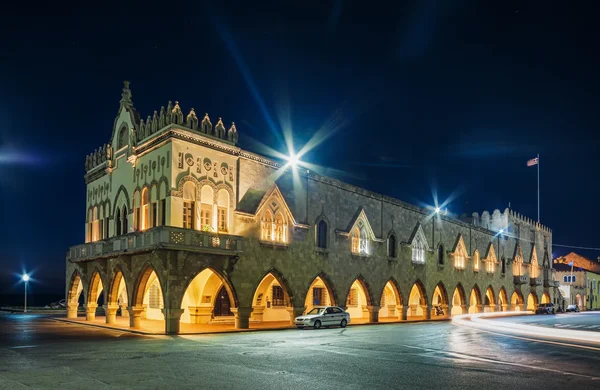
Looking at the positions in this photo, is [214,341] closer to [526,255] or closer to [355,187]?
[355,187]

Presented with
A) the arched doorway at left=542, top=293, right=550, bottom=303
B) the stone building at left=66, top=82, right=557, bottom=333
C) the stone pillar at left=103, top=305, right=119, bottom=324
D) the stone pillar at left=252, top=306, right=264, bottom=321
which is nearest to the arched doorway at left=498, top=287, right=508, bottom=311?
the arched doorway at left=542, top=293, right=550, bottom=303

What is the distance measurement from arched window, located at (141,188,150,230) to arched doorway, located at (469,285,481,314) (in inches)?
1451

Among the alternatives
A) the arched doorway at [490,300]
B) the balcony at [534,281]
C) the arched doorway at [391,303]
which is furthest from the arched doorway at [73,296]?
the balcony at [534,281]

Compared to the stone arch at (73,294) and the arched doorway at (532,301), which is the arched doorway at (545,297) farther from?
the stone arch at (73,294)

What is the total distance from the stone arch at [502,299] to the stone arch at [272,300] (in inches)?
1273

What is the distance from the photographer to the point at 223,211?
30812 mm

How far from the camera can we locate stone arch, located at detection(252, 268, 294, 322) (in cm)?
3362

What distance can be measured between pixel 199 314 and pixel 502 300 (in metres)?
41.4

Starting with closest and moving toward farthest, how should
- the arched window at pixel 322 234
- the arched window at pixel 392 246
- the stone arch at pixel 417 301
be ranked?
the arched window at pixel 322 234
the arched window at pixel 392 246
the stone arch at pixel 417 301

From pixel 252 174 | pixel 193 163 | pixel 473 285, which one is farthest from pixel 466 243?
pixel 193 163

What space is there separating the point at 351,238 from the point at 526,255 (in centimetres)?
3878

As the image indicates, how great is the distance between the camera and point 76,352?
18.0m

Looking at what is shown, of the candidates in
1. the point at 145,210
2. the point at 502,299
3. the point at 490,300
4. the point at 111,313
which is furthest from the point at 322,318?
the point at 502,299

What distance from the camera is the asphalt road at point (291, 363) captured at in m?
12.3
